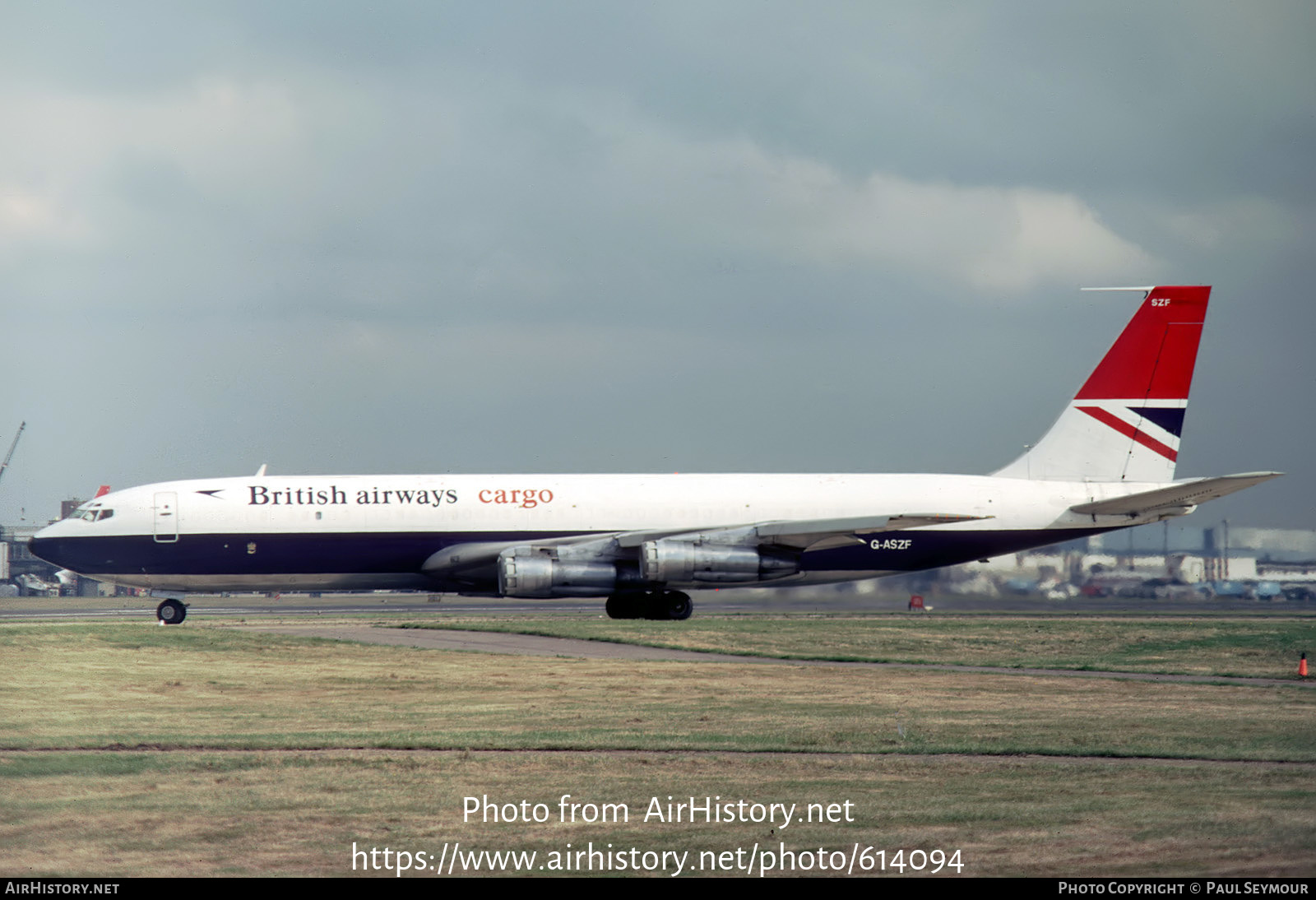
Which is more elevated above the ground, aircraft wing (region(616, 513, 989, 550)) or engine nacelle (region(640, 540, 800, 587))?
aircraft wing (region(616, 513, 989, 550))

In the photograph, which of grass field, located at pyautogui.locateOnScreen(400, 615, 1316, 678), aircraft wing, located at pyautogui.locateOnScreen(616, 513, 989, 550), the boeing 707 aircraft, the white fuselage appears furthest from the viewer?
the white fuselage

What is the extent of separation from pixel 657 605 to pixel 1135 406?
18.4 metres

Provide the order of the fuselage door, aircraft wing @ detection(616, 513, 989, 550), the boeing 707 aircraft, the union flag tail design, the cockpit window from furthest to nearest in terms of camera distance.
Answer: the union flag tail design → the cockpit window → the fuselage door → the boeing 707 aircraft → aircraft wing @ detection(616, 513, 989, 550)

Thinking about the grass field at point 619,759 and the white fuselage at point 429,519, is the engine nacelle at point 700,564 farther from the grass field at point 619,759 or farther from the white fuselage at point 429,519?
the grass field at point 619,759

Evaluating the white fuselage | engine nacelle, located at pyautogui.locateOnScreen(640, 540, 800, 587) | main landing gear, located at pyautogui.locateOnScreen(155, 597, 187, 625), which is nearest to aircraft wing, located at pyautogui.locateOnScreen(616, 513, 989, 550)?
engine nacelle, located at pyautogui.locateOnScreen(640, 540, 800, 587)

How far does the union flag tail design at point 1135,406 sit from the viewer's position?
47.0m

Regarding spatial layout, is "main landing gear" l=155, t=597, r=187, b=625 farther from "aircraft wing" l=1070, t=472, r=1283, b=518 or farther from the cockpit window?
"aircraft wing" l=1070, t=472, r=1283, b=518

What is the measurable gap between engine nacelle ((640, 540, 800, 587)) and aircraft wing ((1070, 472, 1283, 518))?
38.2ft

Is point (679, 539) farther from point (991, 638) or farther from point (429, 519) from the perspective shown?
point (991, 638)

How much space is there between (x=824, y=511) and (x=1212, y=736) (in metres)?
25.1

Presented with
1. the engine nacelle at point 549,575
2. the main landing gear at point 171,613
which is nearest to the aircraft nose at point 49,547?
the main landing gear at point 171,613

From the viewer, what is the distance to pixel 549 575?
39531 mm

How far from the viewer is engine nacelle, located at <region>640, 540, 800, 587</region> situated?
40.2 meters

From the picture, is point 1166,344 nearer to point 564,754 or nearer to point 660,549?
point 660,549
